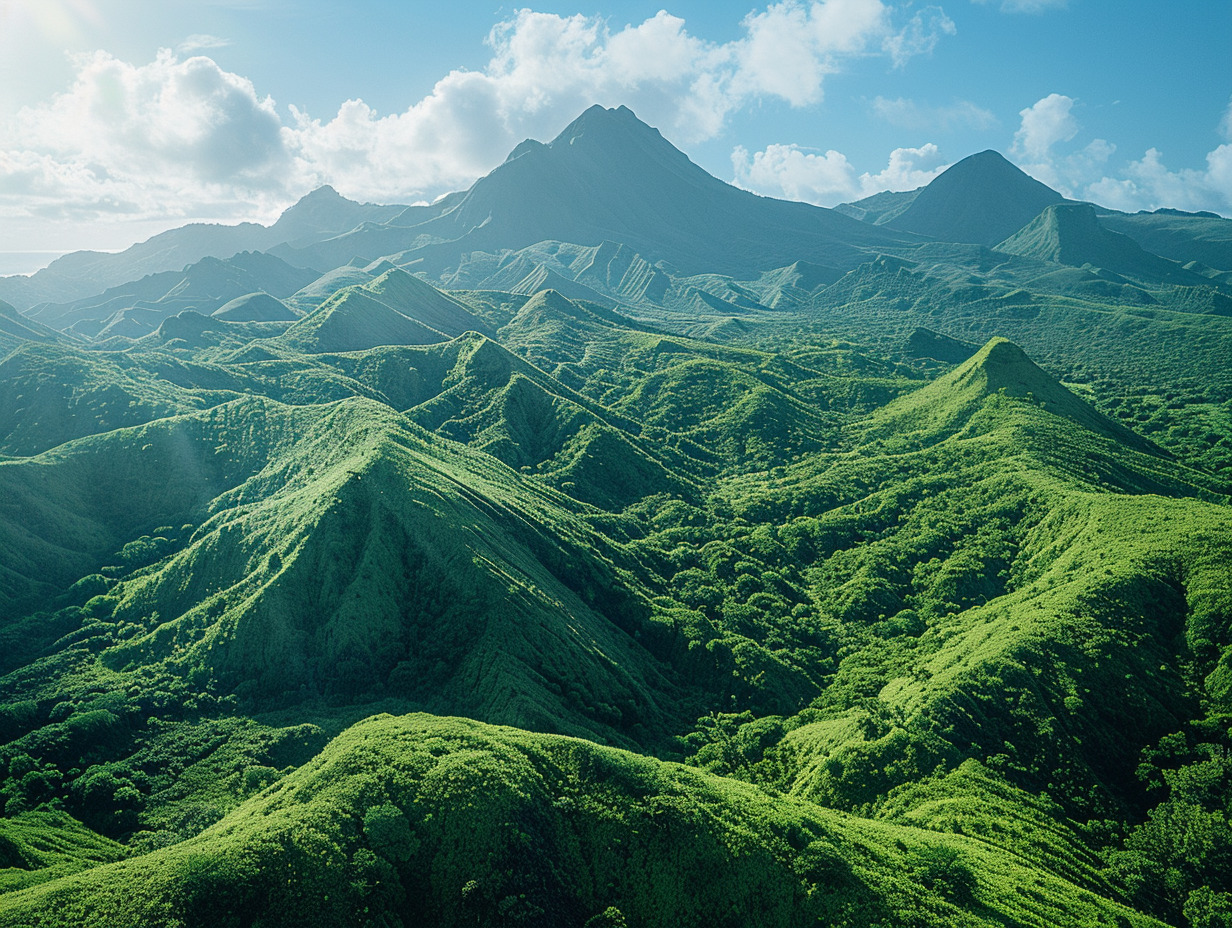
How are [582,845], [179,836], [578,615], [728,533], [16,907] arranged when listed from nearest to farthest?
[16,907], [582,845], [179,836], [578,615], [728,533]

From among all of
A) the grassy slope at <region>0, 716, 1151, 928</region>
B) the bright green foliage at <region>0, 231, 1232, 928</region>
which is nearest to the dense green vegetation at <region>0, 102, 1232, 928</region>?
the grassy slope at <region>0, 716, 1151, 928</region>

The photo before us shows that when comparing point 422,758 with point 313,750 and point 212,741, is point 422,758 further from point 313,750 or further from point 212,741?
point 212,741

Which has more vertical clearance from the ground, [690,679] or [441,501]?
[441,501]

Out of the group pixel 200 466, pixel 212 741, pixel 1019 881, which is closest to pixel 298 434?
pixel 200 466

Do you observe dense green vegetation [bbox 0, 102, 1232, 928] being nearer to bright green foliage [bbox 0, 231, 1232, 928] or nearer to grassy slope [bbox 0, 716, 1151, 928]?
grassy slope [bbox 0, 716, 1151, 928]

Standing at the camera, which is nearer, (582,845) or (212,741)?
(582,845)

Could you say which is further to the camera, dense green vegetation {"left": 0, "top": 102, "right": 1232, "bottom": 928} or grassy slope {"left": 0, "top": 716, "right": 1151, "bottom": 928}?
dense green vegetation {"left": 0, "top": 102, "right": 1232, "bottom": 928}

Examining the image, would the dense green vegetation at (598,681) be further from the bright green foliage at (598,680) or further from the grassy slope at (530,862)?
the bright green foliage at (598,680)

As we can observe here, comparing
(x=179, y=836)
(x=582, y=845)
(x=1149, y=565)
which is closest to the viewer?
(x=582, y=845)

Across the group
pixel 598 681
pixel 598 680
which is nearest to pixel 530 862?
pixel 598 681
